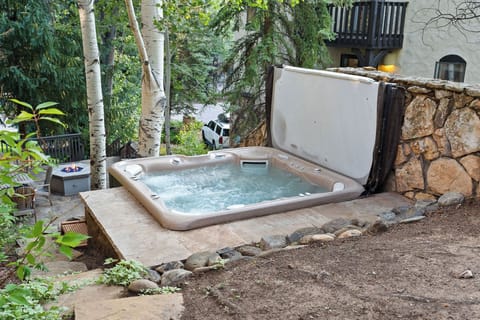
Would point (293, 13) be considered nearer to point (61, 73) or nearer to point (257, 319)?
point (61, 73)

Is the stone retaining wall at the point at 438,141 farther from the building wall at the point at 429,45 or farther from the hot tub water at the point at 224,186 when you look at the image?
the building wall at the point at 429,45

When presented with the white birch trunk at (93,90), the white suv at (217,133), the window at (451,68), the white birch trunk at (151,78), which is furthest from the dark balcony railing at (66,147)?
the window at (451,68)

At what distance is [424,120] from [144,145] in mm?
4118

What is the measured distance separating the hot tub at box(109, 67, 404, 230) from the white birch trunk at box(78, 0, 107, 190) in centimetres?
88

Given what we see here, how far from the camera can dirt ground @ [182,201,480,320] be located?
101 inches

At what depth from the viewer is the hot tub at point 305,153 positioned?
4902mm

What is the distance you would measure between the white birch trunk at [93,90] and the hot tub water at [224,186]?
1.18 metres

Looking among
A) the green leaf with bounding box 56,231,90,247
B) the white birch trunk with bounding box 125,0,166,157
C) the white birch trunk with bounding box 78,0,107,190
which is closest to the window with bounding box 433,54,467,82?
the white birch trunk with bounding box 125,0,166,157

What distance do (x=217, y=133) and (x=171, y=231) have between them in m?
11.9

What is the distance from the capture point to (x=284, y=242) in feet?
13.0

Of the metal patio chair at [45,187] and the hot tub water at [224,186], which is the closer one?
the hot tub water at [224,186]

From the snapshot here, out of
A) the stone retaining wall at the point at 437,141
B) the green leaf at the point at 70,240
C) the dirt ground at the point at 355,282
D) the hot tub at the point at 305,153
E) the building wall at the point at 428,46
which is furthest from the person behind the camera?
the building wall at the point at 428,46

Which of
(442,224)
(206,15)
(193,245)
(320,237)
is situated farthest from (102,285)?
(206,15)

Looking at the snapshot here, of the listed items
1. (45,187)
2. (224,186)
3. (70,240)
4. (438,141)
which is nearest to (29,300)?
(70,240)
